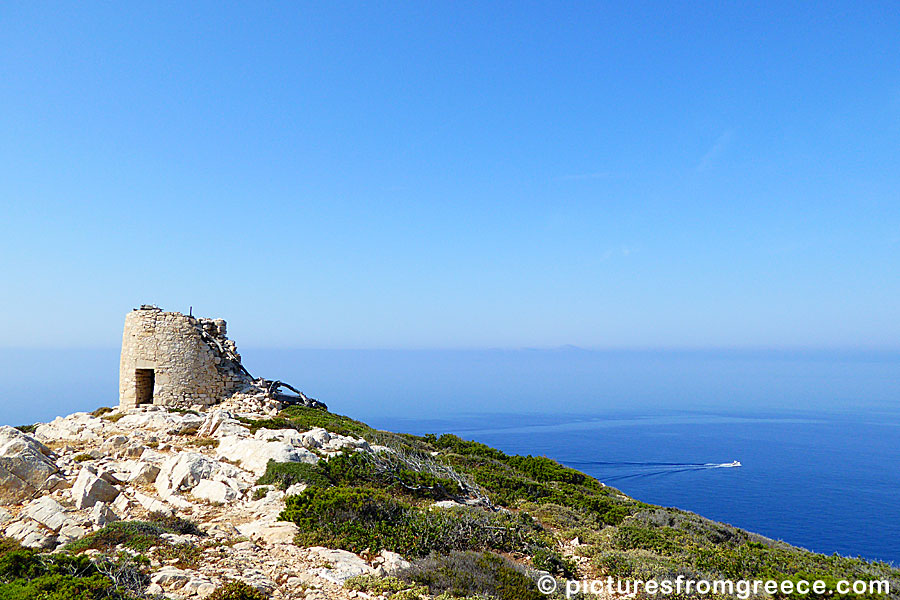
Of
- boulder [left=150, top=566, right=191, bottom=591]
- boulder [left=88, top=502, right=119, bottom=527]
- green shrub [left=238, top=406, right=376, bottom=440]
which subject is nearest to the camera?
boulder [left=150, top=566, right=191, bottom=591]

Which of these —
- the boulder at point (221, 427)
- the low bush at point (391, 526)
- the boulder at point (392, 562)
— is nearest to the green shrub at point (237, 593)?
the boulder at point (392, 562)

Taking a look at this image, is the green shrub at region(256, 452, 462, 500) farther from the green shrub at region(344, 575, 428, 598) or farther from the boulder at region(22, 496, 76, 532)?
the green shrub at region(344, 575, 428, 598)

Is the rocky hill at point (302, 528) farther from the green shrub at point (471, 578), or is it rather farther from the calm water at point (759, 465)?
the calm water at point (759, 465)

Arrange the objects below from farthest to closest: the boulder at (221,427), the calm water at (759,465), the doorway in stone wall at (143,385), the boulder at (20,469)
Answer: the calm water at (759,465)
the doorway in stone wall at (143,385)
the boulder at (221,427)
the boulder at (20,469)

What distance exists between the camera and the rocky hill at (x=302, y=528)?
6.04 meters

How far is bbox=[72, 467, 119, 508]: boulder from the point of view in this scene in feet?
28.5

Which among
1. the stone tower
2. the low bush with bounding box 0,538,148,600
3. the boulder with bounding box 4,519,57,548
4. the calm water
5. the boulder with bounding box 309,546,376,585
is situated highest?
the stone tower

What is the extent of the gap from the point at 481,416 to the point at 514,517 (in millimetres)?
147559

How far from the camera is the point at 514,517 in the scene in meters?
9.71

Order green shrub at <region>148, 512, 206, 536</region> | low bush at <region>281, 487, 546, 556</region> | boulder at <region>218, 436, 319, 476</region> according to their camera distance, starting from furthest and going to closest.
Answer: boulder at <region>218, 436, 319, 476</region>, low bush at <region>281, 487, 546, 556</region>, green shrub at <region>148, 512, 206, 536</region>

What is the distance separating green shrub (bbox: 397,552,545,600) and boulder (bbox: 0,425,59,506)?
318 inches

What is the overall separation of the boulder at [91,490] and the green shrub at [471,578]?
6.18m

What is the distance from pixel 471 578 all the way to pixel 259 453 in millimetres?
7434

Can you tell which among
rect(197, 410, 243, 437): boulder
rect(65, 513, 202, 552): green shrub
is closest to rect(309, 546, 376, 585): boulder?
rect(65, 513, 202, 552): green shrub
